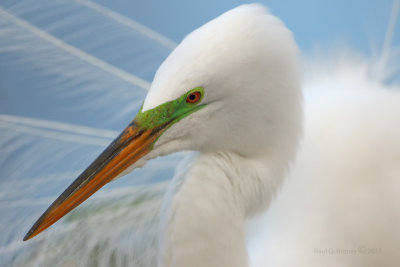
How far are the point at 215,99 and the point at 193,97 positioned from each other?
4cm

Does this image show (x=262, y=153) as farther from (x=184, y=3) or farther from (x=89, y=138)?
(x=184, y=3)

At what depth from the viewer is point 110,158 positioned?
69cm

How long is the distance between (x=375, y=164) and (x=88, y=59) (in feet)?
2.98

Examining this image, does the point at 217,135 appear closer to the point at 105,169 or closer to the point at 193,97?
the point at 193,97

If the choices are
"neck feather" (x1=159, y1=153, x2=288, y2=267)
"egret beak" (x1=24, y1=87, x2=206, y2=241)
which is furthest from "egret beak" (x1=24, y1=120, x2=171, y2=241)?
"neck feather" (x1=159, y1=153, x2=288, y2=267)

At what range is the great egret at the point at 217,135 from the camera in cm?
67

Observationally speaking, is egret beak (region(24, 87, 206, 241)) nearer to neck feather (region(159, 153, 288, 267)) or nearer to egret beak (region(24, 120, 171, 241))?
egret beak (region(24, 120, 171, 241))

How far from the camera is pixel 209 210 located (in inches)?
27.9

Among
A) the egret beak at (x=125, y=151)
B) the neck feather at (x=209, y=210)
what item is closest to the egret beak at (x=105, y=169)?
the egret beak at (x=125, y=151)

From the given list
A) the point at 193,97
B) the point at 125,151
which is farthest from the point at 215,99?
the point at 125,151

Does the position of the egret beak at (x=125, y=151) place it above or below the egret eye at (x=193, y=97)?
below

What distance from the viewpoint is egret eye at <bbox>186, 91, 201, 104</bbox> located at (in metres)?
0.67

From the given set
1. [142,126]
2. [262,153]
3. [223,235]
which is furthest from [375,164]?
[142,126]

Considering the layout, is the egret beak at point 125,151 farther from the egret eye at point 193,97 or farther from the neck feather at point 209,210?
the neck feather at point 209,210
